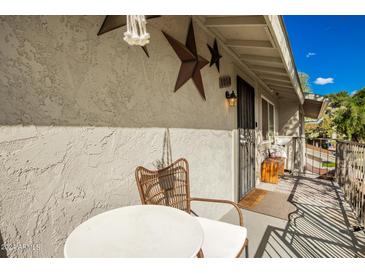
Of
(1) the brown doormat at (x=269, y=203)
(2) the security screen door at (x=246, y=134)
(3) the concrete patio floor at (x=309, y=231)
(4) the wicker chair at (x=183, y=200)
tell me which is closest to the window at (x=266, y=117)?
(2) the security screen door at (x=246, y=134)

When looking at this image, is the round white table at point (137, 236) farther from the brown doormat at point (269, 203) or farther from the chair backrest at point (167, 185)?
the brown doormat at point (269, 203)

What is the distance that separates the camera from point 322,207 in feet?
11.1

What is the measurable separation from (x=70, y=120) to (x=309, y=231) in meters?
3.09

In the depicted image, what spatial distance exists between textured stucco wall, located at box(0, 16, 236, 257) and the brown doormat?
2342 millimetres

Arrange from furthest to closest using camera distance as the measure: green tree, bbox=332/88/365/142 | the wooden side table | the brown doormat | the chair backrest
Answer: green tree, bbox=332/88/365/142
the wooden side table
the brown doormat
the chair backrest

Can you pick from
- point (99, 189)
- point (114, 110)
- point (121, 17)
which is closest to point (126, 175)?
point (99, 189)

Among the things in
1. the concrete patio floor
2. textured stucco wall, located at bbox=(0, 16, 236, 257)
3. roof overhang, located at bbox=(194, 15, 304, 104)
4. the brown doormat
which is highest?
roof overhang, located at bbox=(194, 15, 304, 104)

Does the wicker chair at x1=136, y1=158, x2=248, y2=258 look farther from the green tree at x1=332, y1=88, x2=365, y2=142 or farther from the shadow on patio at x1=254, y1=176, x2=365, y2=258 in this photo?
the green tree at x1=332, y1=88, x2=365, y2=142

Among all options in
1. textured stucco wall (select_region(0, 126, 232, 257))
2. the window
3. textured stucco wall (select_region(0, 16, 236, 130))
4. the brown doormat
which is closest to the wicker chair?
textured stucco wall (select_region(0, 126, 232, 257))

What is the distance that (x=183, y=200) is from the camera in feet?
6.25

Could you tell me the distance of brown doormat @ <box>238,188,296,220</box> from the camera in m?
3.17

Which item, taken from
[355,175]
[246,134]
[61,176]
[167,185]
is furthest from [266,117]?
[61,176]

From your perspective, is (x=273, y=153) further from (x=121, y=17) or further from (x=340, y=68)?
(x=340, y=68)
